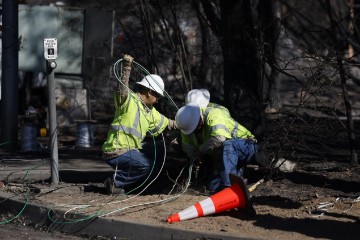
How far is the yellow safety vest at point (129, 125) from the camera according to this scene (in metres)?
8.99

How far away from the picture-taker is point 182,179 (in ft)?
31.2

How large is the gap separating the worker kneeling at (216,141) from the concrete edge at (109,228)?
1603 mm

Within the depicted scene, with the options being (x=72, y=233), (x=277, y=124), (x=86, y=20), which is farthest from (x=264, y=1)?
(x=86, y=20)

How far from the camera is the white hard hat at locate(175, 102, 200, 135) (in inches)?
353

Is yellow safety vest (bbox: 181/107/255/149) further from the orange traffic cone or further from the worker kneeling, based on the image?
the orange traffic cone

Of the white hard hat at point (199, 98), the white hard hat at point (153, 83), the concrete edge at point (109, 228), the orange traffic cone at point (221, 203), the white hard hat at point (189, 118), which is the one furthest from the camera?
the white hard hat at point (199, 98)

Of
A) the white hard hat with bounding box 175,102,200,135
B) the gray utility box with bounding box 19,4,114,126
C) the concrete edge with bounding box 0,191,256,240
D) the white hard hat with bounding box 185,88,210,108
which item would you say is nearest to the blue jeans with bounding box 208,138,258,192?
the white hard hat with bounding box 175,102,200,135

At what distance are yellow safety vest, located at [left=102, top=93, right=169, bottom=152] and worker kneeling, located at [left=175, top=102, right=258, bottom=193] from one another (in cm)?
40

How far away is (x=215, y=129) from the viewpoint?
348 inches

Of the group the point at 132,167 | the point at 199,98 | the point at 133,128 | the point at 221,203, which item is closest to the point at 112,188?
the point at 132,167

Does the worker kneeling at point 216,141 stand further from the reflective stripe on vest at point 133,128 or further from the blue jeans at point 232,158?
the reflective stripe on vest at point 133,128

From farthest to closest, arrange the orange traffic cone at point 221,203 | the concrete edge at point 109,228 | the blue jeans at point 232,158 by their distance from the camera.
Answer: the blue jeans at point 232,158
the orange traffic cone at point 221,203
the concrete edge at point 109,228

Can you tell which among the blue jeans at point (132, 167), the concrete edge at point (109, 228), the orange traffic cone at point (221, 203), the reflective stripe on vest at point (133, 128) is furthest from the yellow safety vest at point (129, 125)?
the orange traffic cone at point (221, 203)

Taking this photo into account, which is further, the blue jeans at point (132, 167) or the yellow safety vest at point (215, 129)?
the blue jeans at point (132, 167)
